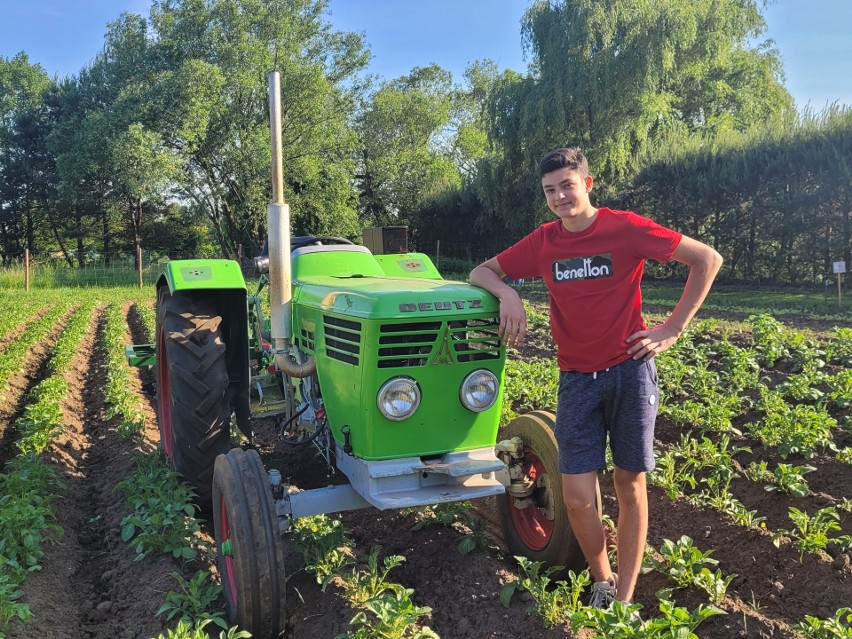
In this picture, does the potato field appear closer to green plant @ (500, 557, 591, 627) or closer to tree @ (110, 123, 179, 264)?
green plant @ (500, 557, 591, 627)

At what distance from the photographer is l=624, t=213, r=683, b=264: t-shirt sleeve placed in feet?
8.66

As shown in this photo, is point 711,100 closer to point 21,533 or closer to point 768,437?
point 768,437

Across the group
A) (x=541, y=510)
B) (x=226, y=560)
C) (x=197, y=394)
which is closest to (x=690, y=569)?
(x=541, y=510)

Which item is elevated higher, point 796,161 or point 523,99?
point 523,99

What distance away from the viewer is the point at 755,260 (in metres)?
17.1

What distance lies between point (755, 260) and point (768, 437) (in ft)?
45.1

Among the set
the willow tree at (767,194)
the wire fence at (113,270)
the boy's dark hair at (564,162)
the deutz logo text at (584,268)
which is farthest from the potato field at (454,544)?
the wire fence at (113,270)

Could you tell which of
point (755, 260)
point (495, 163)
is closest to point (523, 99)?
point (495, 163)

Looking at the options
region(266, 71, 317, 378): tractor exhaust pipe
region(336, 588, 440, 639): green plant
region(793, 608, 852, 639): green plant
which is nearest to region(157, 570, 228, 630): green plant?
region(336, 588, 440, 639): green plant

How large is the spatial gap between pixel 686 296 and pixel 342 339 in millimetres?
1437

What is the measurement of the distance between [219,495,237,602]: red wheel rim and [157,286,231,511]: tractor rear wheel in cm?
71

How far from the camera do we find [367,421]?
298 centimetres

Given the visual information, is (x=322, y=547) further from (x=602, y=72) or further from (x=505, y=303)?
(x=602, y=72)

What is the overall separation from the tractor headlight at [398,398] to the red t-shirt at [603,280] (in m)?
0.65
